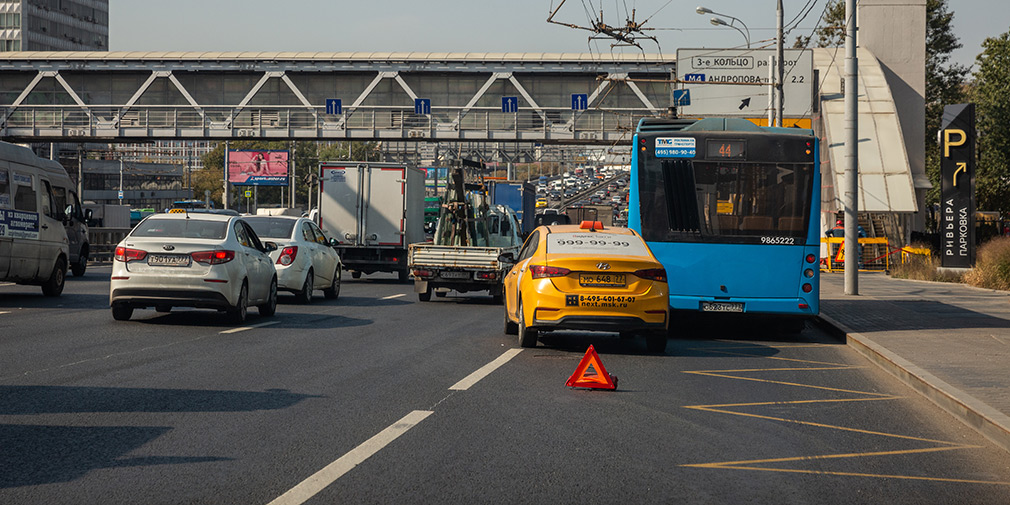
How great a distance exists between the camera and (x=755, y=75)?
49438 millimetres

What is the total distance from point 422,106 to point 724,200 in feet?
130

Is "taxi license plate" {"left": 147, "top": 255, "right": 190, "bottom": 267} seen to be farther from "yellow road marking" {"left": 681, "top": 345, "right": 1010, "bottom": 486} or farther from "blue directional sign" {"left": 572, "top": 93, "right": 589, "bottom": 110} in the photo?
"blue directional sign" {"left": 572, "top": 93, "right": 589, "bottom": 110}

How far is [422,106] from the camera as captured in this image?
54656 millimetres

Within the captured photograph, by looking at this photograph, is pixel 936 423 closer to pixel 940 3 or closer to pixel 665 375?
pixel 665 375

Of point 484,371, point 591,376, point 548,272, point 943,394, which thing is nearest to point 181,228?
point 548,272

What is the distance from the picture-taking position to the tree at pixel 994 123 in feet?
174

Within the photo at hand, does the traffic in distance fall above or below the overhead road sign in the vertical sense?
below

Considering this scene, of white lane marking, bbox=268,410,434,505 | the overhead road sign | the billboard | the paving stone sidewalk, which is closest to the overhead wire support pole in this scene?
the paving stone sidewalk

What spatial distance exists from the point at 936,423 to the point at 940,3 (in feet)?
212

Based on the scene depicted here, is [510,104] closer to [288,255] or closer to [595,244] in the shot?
[288,255]

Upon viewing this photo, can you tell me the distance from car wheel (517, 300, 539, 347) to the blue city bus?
120 inches

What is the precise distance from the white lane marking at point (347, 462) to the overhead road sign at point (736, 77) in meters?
41.6

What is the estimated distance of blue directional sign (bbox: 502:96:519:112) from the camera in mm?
54450

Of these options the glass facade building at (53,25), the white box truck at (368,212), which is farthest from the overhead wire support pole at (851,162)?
the glass facade building at (53,25)
